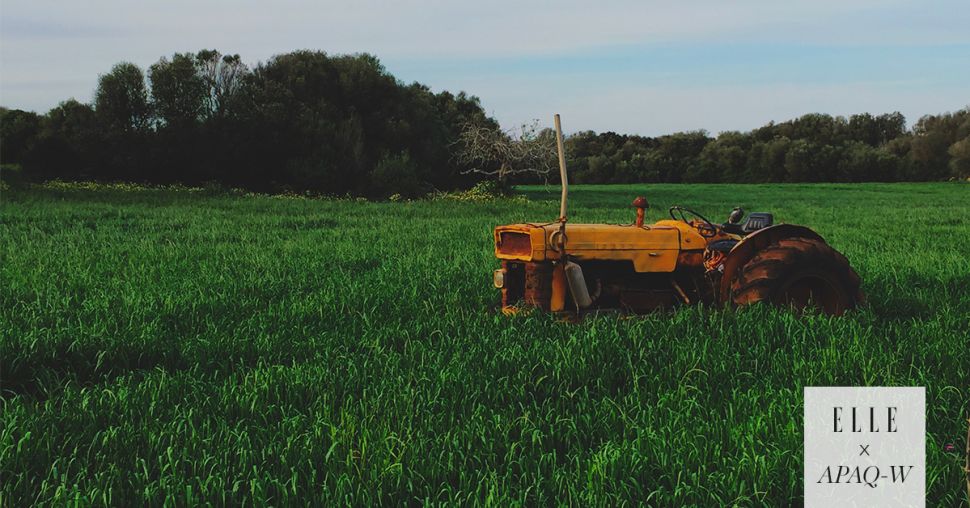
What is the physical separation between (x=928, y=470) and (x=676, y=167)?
228 ft

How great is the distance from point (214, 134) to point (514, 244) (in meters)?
29.3

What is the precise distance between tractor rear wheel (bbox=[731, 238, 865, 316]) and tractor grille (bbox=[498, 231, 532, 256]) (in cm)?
165

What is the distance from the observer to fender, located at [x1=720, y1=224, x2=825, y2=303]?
595 cm

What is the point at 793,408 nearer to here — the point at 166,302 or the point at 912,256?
the point at 166,302

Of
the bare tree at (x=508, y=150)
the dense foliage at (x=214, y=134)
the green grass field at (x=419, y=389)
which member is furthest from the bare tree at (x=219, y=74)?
the green grass field at (x=419, y=389)

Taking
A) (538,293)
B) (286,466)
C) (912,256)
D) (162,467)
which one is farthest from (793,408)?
(912,256)

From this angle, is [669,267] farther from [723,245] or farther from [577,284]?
[577,284]

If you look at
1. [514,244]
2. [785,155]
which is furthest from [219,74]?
[785,155]

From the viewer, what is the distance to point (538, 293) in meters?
5.89

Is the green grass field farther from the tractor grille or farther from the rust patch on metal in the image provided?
the tractor grille

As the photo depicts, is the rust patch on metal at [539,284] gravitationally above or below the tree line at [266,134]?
below

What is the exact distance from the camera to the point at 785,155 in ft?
216

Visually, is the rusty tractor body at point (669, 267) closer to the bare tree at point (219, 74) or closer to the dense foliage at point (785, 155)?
the bare tree at point (219, 74)

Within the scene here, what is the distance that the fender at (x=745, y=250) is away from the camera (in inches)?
234
